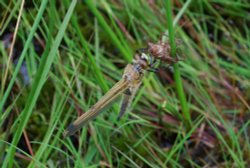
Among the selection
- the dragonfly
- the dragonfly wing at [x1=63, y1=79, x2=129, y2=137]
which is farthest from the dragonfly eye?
the dragonfly wing at [x1=63, y1=79, x2=129, y2=137]

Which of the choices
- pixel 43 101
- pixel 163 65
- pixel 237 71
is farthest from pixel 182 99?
pixel 43 101

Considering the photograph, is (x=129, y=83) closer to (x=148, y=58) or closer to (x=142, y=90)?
(x=148, y=58)

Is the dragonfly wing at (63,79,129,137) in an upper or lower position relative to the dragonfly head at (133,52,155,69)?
lower

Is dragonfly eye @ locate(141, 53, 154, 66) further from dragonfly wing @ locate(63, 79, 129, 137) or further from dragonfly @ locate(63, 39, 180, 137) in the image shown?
dragonfly wing @ locate(63, 79, 129, 137)

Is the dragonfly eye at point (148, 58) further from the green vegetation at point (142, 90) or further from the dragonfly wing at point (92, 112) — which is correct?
the dragonfly wing at point (92, 112)

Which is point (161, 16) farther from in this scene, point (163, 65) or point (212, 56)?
point (163, 65)

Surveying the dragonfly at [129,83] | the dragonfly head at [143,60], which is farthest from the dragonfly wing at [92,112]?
the dragonfly head at [143,60]
